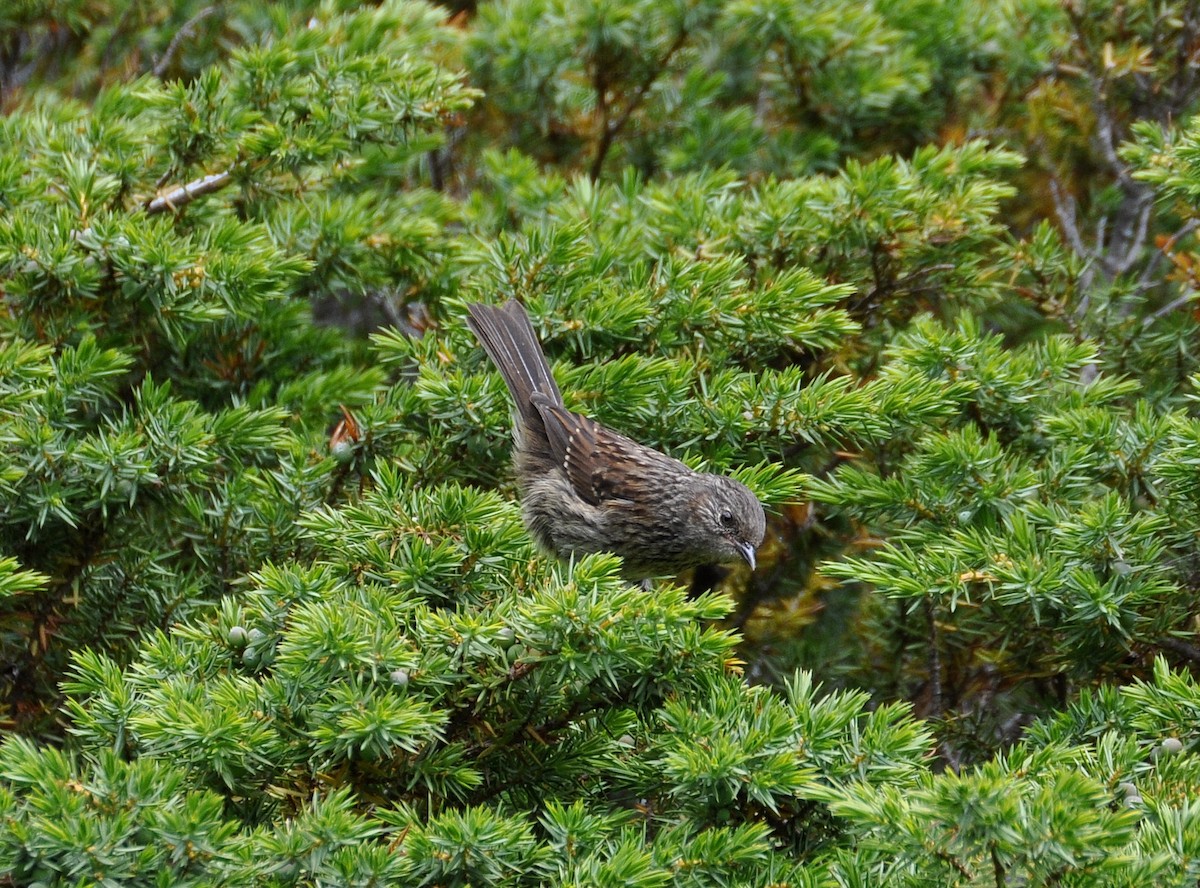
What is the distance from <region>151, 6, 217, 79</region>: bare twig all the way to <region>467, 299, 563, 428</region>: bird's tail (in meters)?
2.36

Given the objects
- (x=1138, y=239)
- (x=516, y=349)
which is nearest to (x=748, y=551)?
(x=516, y=349)

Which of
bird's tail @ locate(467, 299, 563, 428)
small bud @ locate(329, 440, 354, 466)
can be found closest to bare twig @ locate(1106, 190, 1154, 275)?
bird's tail @ locate(467, 299, 563, 428)

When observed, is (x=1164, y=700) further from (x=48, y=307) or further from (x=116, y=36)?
(x=116, y=36)

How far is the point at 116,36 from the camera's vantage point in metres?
5.92

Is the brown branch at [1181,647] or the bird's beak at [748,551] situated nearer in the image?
the brown branch at [1181,647]

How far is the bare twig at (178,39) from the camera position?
17.6 feet

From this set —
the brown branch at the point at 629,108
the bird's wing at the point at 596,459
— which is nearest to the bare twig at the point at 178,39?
the brown branch at the point at 629,108

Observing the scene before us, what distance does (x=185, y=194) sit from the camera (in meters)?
4.16

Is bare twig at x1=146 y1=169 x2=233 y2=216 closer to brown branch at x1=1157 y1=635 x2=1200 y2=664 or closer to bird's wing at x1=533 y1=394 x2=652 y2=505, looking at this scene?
bird's wing at x1=533 y1=394 x2=652 y2=505

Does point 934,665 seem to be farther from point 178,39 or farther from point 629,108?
point 178,39

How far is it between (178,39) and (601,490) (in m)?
2.81

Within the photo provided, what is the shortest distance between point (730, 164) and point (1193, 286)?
1.88 metres

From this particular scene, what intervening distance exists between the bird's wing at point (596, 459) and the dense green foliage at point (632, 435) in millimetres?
307

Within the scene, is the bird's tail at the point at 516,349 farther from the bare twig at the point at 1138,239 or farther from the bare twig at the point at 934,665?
the bare twig at the point at 1138,239
